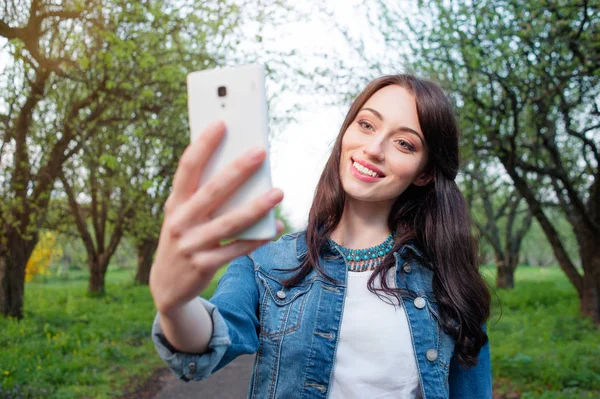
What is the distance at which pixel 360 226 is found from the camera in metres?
2.23

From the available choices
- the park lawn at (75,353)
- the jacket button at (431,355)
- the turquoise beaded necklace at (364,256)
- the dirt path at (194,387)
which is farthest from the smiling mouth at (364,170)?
the dirt path at (194,387)

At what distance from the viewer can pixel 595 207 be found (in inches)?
364

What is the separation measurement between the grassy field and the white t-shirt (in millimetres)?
2173

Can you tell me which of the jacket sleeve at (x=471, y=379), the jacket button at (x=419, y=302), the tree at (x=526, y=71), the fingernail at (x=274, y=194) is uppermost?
the tree at (x=526, y=71)

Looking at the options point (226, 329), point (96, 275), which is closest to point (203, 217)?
point (226, 329)

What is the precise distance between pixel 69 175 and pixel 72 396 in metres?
7.78

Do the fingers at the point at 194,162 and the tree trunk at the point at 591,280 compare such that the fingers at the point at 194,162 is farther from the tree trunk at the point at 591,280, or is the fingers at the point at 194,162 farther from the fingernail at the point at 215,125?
the tree trunk at the point at 591,280

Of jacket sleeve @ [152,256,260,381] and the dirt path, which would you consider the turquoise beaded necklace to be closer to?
jacket sleeve @ [152,256,260,381]

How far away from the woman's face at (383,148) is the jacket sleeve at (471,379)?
0.70m

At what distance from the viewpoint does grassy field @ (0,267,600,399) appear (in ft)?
20.4

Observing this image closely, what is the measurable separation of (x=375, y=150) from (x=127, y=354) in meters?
7.08

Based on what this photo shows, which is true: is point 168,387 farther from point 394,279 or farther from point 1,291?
point 394,279

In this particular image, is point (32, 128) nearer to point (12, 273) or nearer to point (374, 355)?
point (12, 273)

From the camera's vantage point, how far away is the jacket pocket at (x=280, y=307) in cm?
191
